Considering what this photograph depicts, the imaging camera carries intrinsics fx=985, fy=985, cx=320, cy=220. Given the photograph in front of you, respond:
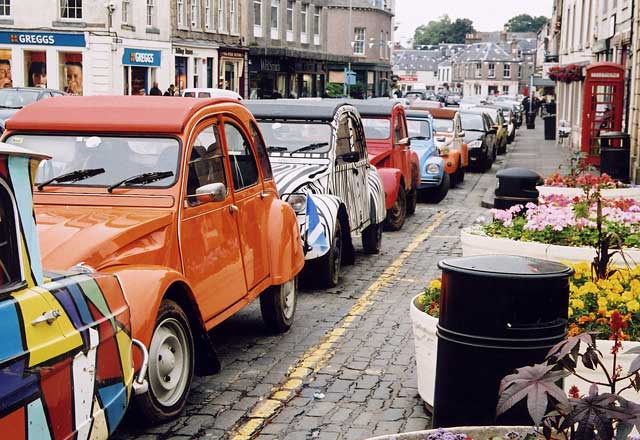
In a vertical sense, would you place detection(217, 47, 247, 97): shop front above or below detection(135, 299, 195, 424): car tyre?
above

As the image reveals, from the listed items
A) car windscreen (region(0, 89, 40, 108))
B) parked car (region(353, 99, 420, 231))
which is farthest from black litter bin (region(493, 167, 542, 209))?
car windscreen (region(0, 89, 40, 108))

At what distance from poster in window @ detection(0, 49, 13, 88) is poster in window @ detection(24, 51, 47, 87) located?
659mm

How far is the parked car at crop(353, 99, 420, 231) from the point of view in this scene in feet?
48.8

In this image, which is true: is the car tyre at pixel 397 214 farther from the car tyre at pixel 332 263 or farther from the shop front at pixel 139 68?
the shop front at pixel 139 68

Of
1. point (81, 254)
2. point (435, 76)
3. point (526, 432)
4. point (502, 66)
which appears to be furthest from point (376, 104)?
point (435, 76)

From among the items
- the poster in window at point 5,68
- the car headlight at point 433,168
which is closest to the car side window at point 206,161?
the car headlight at point 433,168

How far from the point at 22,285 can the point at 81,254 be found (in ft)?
4.55

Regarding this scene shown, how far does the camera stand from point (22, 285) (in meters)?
4.00

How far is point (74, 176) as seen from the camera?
6.61m

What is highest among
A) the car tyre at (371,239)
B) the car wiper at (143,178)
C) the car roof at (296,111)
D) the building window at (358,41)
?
the building window at (358,41)

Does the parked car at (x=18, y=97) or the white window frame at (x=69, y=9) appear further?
the white window frame at (x=69, y=9)

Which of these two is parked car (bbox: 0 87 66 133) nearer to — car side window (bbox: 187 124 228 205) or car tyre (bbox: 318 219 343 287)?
car tyre (bbox: 318 219 343 287)

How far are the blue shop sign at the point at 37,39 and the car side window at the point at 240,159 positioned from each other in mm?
33052

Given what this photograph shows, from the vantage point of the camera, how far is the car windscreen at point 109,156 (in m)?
6.64
